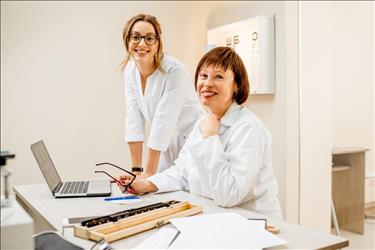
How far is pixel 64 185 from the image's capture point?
1.62m

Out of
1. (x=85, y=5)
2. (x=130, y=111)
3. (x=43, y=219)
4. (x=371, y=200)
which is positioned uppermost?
(x=85, y=5)

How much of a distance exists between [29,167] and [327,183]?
183 cm

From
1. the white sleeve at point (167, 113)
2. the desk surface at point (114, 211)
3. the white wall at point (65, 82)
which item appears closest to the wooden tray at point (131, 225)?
the desk surface at point (114, 211)

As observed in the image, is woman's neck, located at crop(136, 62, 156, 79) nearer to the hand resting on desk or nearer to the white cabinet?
the hand resting on desk

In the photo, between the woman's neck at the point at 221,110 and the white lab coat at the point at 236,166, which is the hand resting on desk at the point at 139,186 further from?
the woman's neck at the point at 221,110

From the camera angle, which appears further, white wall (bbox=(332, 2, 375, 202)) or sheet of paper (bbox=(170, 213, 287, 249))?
white wall (bbox=(332, 2, 375, 202))

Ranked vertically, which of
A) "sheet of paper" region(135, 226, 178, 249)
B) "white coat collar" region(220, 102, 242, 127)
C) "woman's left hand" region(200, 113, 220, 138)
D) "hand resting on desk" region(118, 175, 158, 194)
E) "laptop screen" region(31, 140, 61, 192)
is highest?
"white coat collar" region(220, 102, 242, 127)

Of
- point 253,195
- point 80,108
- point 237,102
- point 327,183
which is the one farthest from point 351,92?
point 80,108

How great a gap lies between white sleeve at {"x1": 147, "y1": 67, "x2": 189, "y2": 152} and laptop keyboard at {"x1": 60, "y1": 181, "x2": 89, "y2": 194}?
40 centimetres

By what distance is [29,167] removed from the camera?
2547mm

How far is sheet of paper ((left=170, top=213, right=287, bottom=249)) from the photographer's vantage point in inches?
36.4

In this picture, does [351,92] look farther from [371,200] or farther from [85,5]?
[85,5]

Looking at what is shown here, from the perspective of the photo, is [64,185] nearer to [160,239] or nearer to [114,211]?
[114,211]

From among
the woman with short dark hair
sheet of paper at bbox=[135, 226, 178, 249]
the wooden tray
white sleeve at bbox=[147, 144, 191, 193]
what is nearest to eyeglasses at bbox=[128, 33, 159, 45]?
the woman with short dark hair
